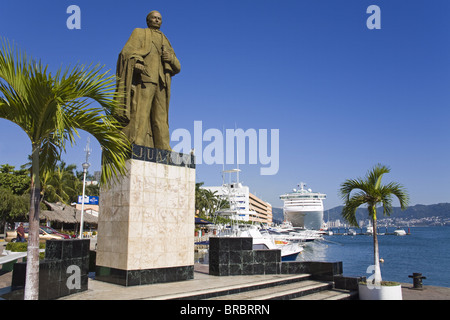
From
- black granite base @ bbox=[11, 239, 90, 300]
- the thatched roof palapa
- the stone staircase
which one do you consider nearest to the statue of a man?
black granite base @ bbox=[11, 239, 90, 300]

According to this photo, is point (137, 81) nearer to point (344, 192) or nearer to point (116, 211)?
point (116, 211)

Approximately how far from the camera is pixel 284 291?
10.1m

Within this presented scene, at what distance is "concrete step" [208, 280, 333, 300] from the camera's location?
9336mm

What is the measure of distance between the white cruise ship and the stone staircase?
100 m

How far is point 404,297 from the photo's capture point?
35.3 ft

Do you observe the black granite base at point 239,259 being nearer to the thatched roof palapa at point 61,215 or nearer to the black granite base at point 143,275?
the black granite base at point 143,275

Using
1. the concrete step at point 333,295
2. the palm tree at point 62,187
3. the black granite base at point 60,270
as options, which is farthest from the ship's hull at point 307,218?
the black granite base at point 60,270

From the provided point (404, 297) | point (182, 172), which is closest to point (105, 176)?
point (182, 172)

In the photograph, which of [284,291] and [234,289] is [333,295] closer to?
[284,291]

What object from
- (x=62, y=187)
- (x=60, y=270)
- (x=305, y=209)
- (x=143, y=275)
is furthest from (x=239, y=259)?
(x=305, y=209)

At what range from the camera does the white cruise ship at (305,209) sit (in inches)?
4284

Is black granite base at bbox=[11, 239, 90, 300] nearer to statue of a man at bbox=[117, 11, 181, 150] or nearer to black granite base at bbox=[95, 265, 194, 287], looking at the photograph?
black granite base at bbox=[95, 265, 194, 287]

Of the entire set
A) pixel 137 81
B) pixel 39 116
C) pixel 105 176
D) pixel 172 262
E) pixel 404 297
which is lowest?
pixel 404 297

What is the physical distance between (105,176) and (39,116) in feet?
5.14
